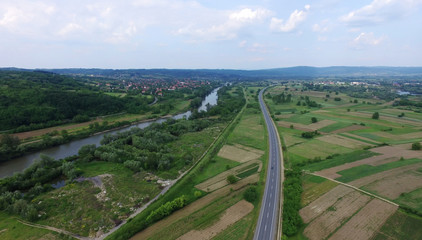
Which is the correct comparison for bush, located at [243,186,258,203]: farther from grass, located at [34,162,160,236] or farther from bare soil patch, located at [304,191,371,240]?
grass, located at [34,162,160,236]

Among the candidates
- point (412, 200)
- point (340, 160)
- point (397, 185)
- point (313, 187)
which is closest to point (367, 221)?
point (313, 187)

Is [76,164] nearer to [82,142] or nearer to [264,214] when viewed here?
[82,142]

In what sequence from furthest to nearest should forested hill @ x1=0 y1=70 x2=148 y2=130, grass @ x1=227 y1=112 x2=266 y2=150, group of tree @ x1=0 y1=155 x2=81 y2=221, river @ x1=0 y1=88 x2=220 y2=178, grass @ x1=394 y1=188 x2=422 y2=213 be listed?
1. forested hill @ x1=0 y1=70 x2=148 y2=130
2. grass @ x1=227 y1=112 x2=266 y2=150
3. river @ x1=0 y1=88 x2=220 y2=178
4. group of tree @ x1=0 y1=155 x2=81 y2=221
5. grass @ x1=394 y1=188 x2=422 y2=213

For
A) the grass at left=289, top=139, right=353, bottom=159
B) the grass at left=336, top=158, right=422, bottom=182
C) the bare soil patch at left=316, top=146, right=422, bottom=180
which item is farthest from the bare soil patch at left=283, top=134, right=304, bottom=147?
the grass at left=336, top=158, right=422, bottom=182

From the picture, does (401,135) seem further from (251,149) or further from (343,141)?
→ (251,149)

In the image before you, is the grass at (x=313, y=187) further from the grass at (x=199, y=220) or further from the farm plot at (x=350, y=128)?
the farm plot at (x=350, y=128)
